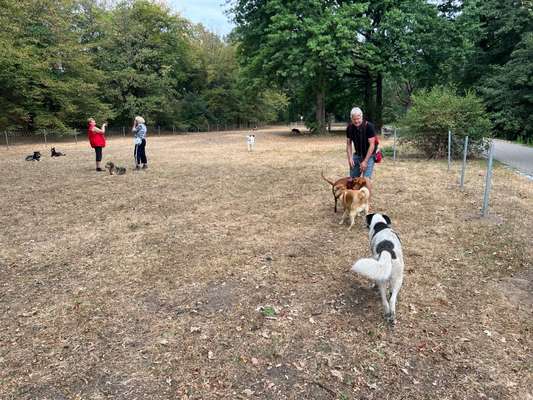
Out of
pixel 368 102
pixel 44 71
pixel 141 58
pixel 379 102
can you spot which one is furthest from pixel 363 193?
pixel 141 58

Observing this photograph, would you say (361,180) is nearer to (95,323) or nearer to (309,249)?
(309,249)

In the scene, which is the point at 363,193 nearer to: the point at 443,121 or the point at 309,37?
the point at 443,121

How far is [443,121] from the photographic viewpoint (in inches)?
438

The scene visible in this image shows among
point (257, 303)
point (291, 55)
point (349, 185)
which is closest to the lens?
point (257, 303)

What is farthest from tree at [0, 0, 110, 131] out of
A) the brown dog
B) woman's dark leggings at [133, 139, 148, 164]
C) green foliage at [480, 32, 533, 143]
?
green foliage at [480, 32, 533, 143]

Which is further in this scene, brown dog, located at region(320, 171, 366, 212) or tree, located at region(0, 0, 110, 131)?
tree, located at region(0, 0, 110, 131)

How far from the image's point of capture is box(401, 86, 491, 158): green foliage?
36.6 feet

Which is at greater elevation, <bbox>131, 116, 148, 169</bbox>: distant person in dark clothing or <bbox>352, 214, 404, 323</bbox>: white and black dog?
<bbox>131, 116, 148, 169</bbox>: distant person in dark clothing

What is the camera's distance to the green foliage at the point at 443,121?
36.6 feet

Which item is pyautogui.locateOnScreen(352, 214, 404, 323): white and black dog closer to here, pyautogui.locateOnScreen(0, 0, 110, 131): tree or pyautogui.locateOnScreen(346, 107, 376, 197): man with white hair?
pyautogui.locateOnScreen(346, 107, 376, 197): man with white hair

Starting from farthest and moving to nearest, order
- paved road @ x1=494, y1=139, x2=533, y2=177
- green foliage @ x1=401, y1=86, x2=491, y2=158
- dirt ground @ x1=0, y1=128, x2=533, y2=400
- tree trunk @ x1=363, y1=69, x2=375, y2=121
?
tree trunk @ x1=363, y1=69, x2=375, y2=121 → green foliage @ x1=401, y1=86, x2=491, y2=158 → paved road @ x1=494, y1=139, x2=533, y2=177 → dirt ground @ x1=0, y1=128, x2=533, y2=400

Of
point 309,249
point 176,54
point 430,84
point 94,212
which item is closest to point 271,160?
point 94,212

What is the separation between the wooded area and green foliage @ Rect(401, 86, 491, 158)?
1.56 meters

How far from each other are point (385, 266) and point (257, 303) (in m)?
1.33
